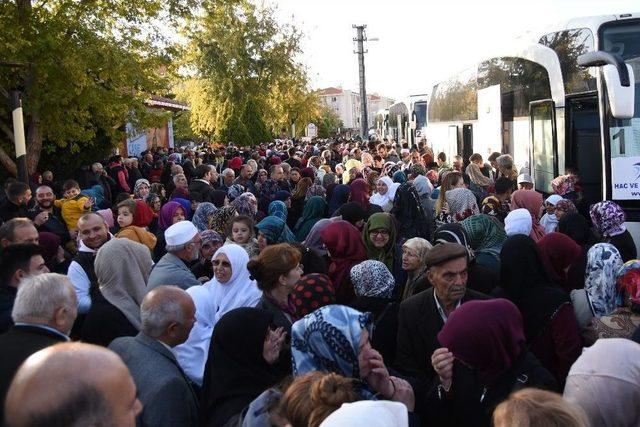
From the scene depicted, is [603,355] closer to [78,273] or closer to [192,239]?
[192,239]

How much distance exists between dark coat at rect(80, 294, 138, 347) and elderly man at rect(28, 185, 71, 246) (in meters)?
4.05

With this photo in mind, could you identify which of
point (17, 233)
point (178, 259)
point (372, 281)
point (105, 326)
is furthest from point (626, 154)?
point (17, 233)

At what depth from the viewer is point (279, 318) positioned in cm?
491

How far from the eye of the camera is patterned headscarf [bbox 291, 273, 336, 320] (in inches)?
187

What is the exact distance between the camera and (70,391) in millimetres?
2193

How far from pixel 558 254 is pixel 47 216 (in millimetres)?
6560

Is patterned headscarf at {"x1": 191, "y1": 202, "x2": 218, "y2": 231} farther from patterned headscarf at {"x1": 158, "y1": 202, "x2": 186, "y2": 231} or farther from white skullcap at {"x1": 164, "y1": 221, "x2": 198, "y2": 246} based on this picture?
white skullcap at {"x1": 164, "y1": 221, "x2": 198, "y2": 246}

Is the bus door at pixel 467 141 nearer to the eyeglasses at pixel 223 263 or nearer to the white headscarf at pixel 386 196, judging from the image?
the white headscarf at pixel 386 196

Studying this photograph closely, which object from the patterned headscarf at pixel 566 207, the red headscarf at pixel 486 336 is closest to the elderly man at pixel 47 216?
the patterned headscarf at pixel 566 207

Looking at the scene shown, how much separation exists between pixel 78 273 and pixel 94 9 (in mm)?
9628

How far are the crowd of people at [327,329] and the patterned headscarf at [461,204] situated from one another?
2.52ft

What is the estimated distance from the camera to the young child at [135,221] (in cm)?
795

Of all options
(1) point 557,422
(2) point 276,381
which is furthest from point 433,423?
(1) point 557,422

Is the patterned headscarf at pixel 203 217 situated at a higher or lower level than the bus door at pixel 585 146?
lower
